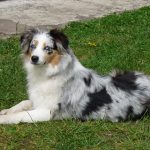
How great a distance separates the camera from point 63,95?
608 cm

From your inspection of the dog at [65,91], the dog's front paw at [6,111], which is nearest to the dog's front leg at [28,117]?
the dog at [65,91]

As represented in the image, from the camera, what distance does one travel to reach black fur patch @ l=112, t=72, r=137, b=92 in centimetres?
619

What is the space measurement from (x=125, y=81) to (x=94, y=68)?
1.90m

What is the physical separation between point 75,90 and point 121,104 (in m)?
0.52

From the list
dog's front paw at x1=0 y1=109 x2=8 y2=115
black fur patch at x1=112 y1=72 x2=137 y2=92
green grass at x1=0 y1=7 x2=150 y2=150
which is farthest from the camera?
dog's front paw at x1=0 y1=109 x2=8 y2=115

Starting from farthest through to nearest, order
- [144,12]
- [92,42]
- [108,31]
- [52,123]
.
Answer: [144,12], [108,31], [92,42], [52,123]

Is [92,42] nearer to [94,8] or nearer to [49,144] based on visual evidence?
[94,8]

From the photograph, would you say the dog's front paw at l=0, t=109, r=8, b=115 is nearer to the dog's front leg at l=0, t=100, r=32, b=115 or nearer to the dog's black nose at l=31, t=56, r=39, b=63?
the dog's front leg at l=0, t=100, r=32, b=115

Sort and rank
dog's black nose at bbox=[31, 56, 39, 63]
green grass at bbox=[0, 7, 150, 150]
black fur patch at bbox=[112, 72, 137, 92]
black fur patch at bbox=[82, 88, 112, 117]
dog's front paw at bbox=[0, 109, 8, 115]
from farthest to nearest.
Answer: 1. dog's front paw at bbox=[0, 109, 8, 115]
2. black fur patch at bbox=[112, 72, 137, 92]
3. black fur patch at bbox=[82, 88, 112, 117]
4. dog's black nose at bbox=[31, 56, 39, 63]
5. green grass at bbox=[0, 7, 150, 150]

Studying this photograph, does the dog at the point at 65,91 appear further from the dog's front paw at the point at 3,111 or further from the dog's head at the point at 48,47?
the dog's front paw at the point at 3,111

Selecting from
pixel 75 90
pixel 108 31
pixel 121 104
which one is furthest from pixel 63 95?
pixel 108 31

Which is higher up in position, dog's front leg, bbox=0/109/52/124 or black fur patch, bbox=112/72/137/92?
black fur patch, bbox=112/72/137/92

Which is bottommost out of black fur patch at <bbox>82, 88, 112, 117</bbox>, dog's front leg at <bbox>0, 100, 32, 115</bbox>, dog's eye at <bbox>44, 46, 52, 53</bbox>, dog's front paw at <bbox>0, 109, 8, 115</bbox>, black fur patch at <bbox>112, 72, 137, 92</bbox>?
dog's front paw at <bbox>0, 109, 8, 115</bbox>

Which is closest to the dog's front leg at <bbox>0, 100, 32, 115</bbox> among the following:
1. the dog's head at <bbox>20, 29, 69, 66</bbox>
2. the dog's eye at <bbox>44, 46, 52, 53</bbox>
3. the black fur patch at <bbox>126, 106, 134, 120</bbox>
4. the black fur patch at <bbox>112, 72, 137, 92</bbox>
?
the dog's head at <bbox>20, 29, 69, 66</bbox>
